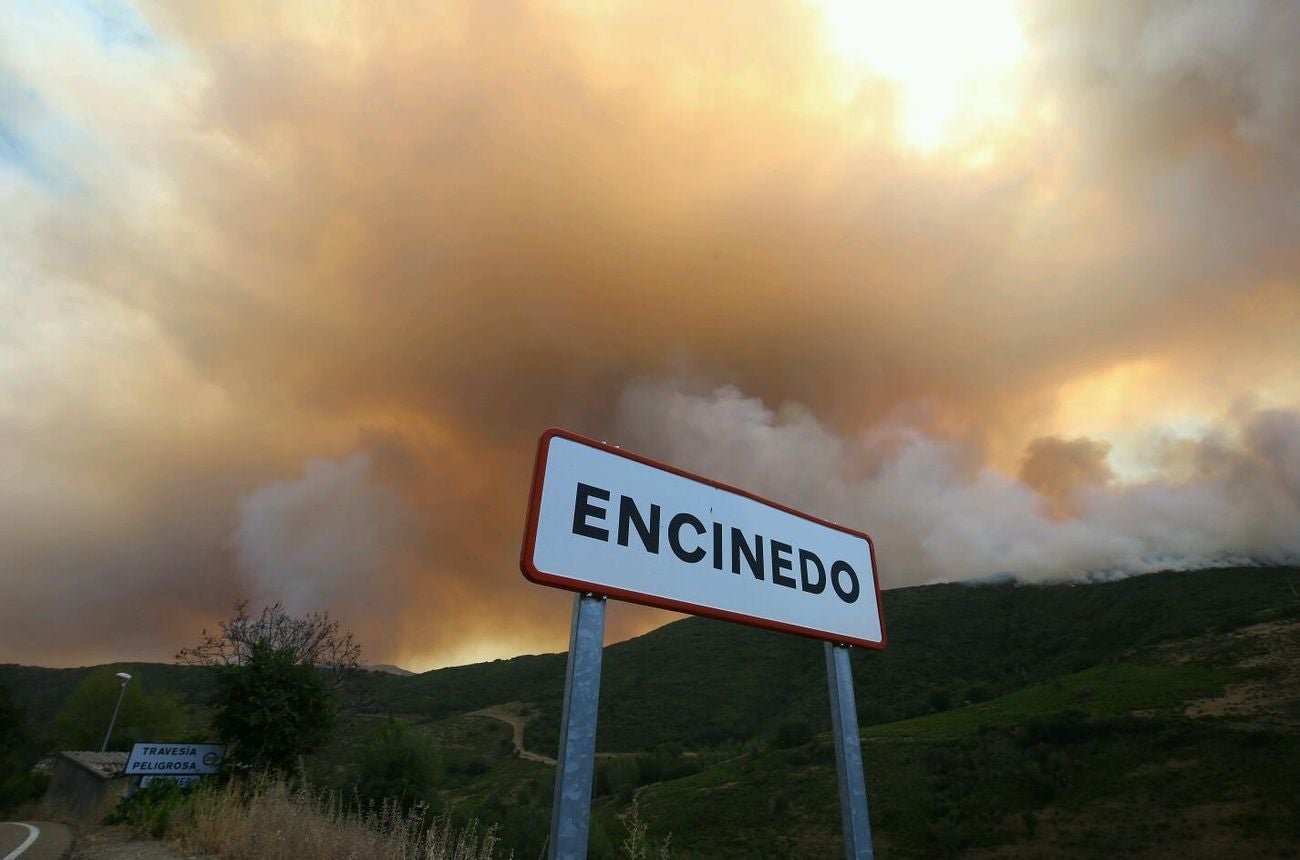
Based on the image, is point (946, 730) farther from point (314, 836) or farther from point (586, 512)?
point (586, 512)

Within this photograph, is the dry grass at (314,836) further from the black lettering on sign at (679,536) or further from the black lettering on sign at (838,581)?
the black lettering on sign at (838,581)

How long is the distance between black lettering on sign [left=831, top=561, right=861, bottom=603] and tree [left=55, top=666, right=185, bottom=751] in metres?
62.1

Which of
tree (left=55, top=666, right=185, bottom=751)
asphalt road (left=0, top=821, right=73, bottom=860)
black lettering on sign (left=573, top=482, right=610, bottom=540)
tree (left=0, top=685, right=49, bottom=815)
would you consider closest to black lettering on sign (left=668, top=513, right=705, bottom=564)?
Answer: black lettering on sign (left=573, top=482, right=610, bottom=540)

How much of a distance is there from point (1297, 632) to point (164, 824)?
248 ft

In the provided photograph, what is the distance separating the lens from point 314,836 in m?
6.32

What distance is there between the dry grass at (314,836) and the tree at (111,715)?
173 ft

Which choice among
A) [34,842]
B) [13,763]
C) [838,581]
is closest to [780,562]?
[838,581]

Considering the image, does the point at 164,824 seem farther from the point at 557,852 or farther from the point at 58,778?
the point at 58,778

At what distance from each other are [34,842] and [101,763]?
53.2ft

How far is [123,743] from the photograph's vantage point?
4619 cm

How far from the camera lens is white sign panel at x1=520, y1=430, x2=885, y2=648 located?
3105mm

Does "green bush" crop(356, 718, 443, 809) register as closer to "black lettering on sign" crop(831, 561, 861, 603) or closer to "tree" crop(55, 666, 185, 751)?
"black lettering on sign" crop(831, 561, 861, 603)

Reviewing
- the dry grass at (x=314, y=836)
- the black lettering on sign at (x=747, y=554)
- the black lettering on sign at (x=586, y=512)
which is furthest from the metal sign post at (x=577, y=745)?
the dry grass at (x=314, y=836)

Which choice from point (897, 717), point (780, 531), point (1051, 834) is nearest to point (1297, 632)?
point (897, 717)
